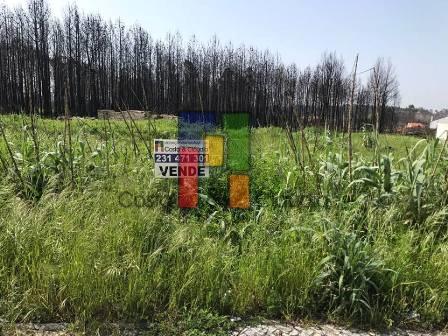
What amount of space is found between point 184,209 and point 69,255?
120cm

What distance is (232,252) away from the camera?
2498 millimetres

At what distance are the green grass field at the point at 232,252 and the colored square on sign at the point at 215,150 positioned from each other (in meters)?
0.90

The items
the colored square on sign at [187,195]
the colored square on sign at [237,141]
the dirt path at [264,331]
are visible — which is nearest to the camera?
the dirt path at [264,331]

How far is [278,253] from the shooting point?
234cm

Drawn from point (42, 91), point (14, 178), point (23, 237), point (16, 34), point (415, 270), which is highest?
point (16, 34)

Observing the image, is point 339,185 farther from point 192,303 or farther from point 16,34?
point 16,34

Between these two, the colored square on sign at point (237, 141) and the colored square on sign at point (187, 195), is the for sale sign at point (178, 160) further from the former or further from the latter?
the colored square on sign at point (237, 141)

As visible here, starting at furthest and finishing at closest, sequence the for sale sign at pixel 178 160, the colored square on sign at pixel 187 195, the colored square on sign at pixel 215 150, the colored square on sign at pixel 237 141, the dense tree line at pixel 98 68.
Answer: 1. the dense tree line at pixel 98 68
2. the colored square on sign at pixel 237 141
3. the colored square on sign at pixel 215 150
4. the for sale sign at pixel 178 160
5. the colored square on sign at pixel 187 195

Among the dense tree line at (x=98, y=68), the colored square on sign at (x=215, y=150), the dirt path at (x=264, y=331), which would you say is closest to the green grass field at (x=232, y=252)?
the dirt path at (x=264, y=331)

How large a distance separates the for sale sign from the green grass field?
347 millimetres

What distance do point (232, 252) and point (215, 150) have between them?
217 centimetres

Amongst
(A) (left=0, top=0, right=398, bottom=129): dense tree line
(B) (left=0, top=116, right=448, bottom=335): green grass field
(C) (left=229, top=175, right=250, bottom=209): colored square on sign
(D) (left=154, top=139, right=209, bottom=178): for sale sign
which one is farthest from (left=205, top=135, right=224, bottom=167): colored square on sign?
(A) (left=0, top=0, right=398, bottom=129): dense tree line

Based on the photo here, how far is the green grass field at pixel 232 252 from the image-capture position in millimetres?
2049

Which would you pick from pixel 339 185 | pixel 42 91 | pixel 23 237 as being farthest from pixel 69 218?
pixel 42 91
